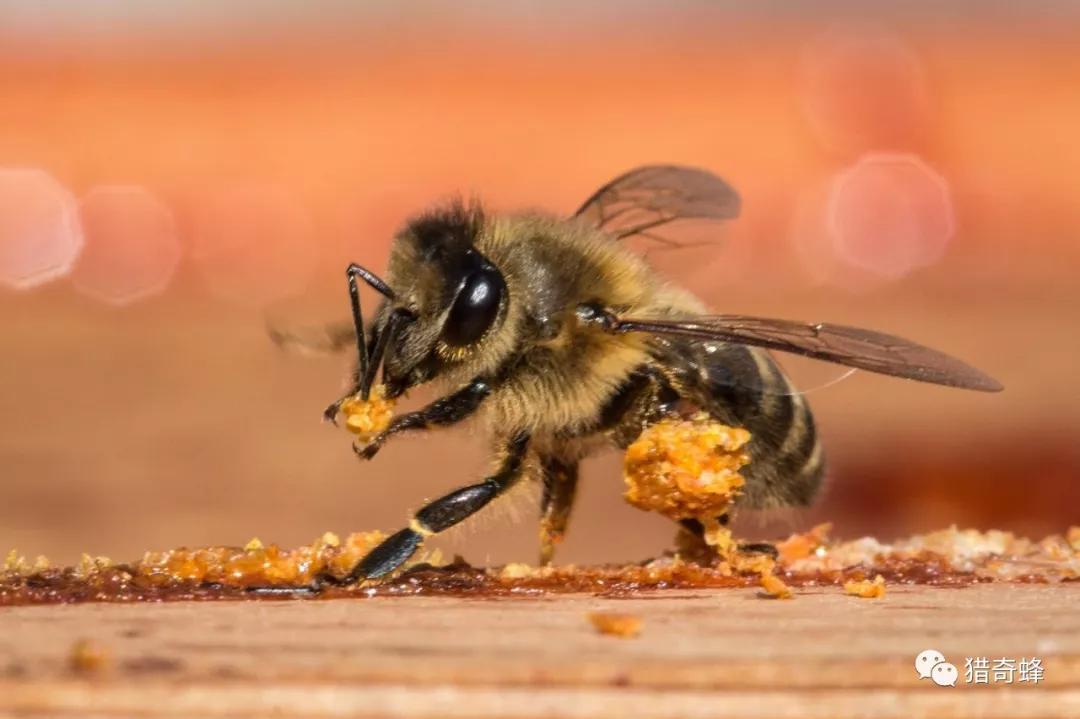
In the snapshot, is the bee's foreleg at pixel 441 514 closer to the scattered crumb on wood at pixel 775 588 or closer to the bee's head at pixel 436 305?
the bee's head at pixel 436 305

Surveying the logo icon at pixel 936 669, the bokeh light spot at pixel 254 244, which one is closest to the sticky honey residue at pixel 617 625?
the logo icon at pixel 936 669

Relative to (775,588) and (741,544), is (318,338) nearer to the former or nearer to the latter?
(741,544)

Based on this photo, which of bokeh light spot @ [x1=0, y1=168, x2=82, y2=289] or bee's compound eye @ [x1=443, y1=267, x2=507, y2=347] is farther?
bokeh light spot @ [x1=0, y1=168, x2=82, y2=289]

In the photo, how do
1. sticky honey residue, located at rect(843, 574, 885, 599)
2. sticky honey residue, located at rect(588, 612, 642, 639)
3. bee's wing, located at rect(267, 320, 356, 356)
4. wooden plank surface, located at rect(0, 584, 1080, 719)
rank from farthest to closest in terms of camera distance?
bee's wing, located at rect(267, 320, 356, 356)
sticky honey residue, located at rect(843, 574, 885, 599)
sticky honey residue, located at rect(588, 612, 642, 639)
wooden plank surface, located at rect(0, 584, 1080, 719)

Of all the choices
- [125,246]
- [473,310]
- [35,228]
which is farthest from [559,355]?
[35,228]

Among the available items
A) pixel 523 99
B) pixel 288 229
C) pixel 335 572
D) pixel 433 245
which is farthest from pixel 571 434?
pixel 523 99

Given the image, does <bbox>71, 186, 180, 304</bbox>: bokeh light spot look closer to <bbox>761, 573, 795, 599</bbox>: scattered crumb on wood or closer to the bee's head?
the bee's head

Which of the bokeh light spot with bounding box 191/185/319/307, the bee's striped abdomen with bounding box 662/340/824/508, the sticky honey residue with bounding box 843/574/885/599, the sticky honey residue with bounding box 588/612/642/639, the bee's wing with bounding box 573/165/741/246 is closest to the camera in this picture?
the sticky honey residue with bounding box 588/612/642/639

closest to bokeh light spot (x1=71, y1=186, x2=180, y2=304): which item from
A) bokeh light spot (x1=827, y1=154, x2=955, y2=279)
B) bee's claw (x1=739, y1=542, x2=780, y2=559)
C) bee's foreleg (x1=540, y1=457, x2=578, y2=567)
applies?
bokeh light spot (x1=827, y1=154, x2=955, y2=279)
